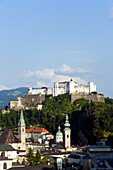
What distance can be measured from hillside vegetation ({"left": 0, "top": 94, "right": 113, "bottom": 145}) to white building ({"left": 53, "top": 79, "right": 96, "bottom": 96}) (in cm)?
212

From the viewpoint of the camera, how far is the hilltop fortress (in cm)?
15521

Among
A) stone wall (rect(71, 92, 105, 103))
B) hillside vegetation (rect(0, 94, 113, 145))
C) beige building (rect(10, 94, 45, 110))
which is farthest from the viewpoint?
beige building (rect(10, 94, 45, 110))

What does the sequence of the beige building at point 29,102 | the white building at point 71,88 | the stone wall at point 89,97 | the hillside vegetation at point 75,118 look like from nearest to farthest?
the hillside vegetation at point 75,118, the stone wall at point 89,97, the white building at point 71,88, the beige building at point 29,102

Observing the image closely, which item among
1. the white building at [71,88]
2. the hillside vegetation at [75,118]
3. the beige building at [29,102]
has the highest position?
the white building at [71,88]

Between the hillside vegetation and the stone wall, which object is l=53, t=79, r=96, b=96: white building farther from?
the hillside vegetation

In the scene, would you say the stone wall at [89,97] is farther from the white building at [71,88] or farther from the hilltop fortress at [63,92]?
the white building at [71,88]

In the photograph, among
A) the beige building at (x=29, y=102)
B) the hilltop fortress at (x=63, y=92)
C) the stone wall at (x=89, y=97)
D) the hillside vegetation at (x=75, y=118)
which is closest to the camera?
the hillside vegetation at (x=75, y=118)

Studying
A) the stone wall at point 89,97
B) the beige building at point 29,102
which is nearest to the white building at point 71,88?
the stone wall at point 89,97

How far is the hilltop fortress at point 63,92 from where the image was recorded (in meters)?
155

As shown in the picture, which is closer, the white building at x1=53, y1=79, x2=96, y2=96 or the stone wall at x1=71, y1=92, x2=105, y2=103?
the stone wall at x1=71, y1=92, x2=105, y2=103

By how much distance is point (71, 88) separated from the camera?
15725cm

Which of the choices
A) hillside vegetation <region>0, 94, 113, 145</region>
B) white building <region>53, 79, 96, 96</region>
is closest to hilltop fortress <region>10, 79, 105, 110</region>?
white building <region>53, 79, 96, 96</region>

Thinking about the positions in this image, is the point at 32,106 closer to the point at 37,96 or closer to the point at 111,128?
the point at 37,96

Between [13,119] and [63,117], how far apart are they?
1372 centimetres
